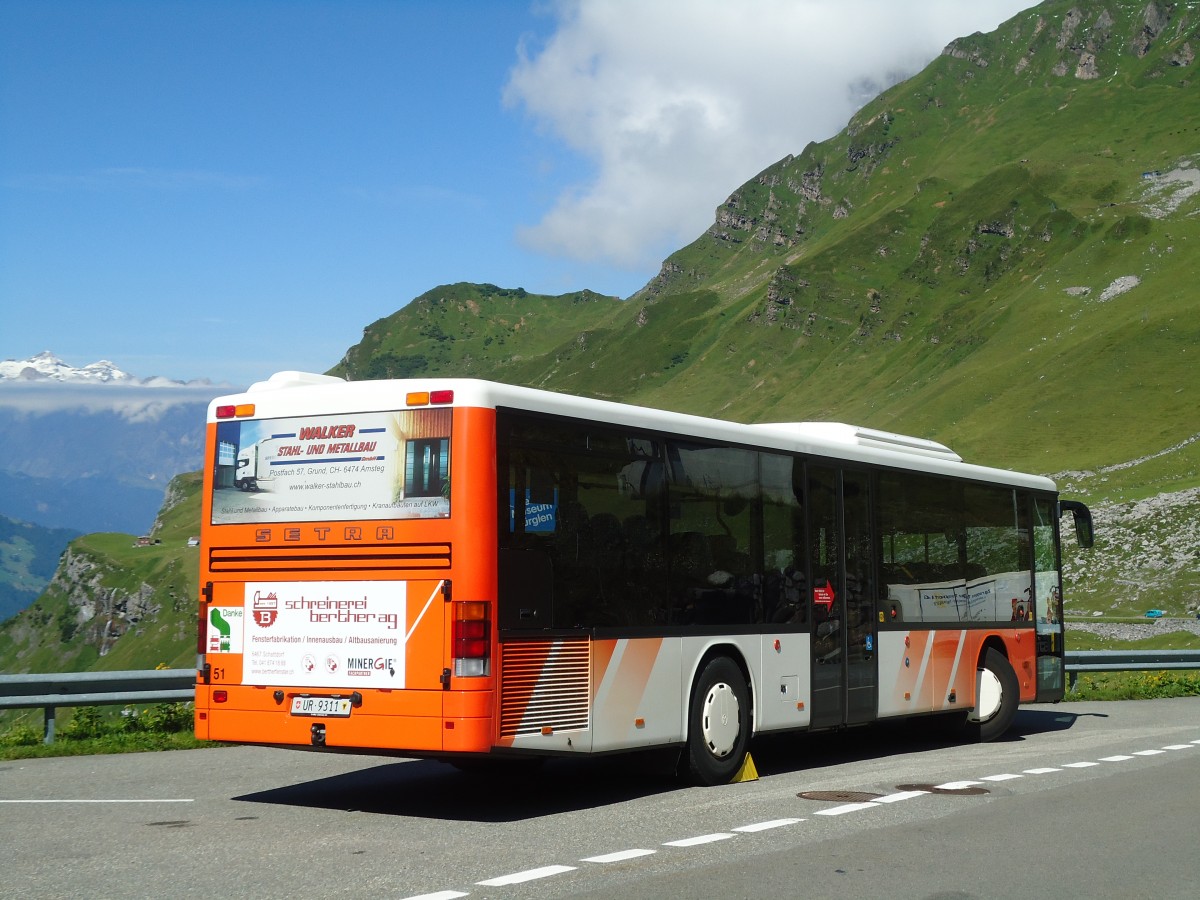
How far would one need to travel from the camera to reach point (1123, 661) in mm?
24719

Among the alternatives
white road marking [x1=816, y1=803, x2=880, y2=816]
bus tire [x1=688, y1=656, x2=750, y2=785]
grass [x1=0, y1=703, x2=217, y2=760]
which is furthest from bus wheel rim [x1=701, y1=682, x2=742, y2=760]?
grass [x1=0, y1=703, x2=217, y2=760]

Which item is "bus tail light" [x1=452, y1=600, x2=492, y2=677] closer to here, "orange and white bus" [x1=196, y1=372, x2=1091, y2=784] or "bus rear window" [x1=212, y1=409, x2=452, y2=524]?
"orange and white bus" [x1=196, y1=372, x2=1091, y2=784]

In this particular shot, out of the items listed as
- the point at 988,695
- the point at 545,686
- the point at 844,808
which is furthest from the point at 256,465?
the point at 988,695

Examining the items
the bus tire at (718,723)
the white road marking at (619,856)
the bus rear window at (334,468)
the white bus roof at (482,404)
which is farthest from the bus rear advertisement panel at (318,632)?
the bus tire at (718,723)

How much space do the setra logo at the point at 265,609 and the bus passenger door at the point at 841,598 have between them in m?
5.36

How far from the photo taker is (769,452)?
13.4 metres

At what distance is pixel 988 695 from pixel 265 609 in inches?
381

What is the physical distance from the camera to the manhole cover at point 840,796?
11.4 meters

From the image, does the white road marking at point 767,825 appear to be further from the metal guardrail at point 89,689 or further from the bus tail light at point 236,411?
the metal guardrail at point 89,689

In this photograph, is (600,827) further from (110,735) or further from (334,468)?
(110,735)

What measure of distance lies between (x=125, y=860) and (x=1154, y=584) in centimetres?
8739

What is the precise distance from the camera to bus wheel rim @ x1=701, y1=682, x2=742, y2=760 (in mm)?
12227

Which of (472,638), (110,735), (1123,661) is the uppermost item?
(472,638)

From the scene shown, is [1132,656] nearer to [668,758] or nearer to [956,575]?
[956,575]
